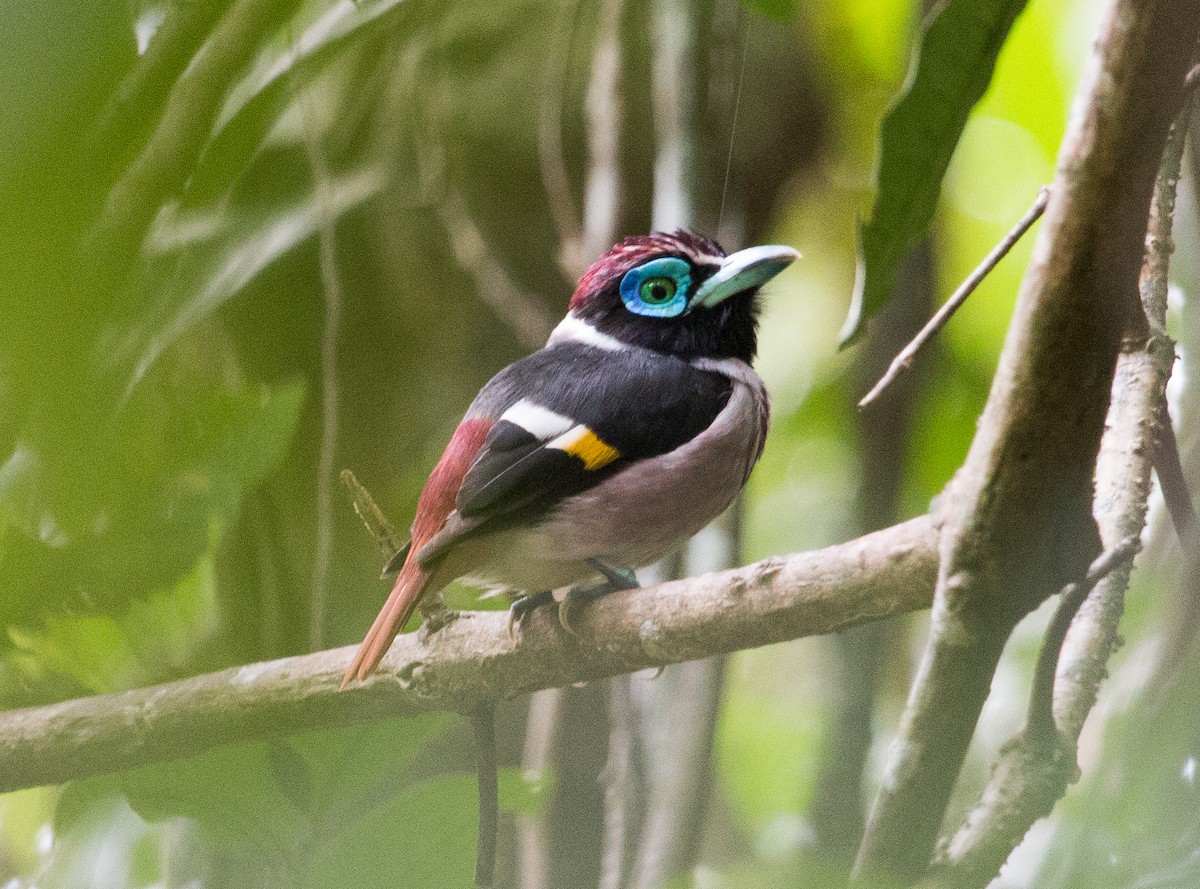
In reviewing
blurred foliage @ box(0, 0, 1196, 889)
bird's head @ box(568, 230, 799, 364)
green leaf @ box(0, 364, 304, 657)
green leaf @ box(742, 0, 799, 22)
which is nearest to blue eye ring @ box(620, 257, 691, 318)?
bird's head @ box(568, 230, 799, 364)

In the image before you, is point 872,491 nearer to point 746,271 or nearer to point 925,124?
point 746,271

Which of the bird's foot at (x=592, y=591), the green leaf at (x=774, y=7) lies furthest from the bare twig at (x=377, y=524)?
the green leaf at (x=774, y=7)

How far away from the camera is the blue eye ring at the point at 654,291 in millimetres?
917

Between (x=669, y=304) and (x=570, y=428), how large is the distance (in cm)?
16

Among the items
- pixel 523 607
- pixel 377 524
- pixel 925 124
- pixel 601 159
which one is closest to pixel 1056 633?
Result: pixel 925 124

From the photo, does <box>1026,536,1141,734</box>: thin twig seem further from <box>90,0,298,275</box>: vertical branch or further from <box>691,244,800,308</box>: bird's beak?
<box>90,0,298,275</box>: vertical branch

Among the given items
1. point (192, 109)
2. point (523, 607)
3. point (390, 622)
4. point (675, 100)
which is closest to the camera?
point (192, 109)

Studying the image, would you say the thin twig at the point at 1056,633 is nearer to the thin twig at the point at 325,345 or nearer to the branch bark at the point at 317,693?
the branch bark at the point at 317,693

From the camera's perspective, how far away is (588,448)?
2.72 feet

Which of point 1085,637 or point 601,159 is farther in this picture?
point 601,159

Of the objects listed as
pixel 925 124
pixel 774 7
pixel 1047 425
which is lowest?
pixel 1047 425

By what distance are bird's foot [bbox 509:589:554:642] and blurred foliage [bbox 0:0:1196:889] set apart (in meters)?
0.10

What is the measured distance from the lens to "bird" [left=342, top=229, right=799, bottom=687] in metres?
0.81

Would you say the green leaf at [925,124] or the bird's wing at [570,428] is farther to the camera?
the bird's wing at [570,428]
